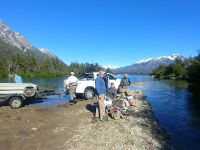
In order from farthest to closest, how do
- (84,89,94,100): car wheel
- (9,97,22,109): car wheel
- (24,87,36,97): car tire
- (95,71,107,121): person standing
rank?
1. (84,89,94,100): car wheel
2. (24,87,36,97): car tire
3. (9,97,22,109): car wheel
4. (95,71,107,121): person standing

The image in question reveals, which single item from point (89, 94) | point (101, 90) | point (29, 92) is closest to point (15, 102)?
point (29, 92)

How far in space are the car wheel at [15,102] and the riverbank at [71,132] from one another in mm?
758

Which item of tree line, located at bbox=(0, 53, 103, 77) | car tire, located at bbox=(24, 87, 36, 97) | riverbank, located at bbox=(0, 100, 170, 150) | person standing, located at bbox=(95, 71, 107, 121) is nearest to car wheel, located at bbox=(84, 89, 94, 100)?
car tire, located at bbox=(24, 87, 36, 97)

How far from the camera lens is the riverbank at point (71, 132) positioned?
1213cm

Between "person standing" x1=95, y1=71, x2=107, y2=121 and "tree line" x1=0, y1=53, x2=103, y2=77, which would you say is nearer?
"person standing" x1=95, y1=71, x2=107, y2=121

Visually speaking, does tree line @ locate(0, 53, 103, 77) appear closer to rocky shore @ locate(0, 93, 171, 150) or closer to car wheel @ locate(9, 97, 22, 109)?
car wheel @ locate(9, 97, 22, 109)

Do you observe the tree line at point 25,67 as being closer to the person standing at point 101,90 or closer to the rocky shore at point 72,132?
the rocky shore at point 72,132

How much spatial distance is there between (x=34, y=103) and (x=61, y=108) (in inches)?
147

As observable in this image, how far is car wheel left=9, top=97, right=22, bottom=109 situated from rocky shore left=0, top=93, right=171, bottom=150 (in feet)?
3.12

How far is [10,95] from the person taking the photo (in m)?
19.7

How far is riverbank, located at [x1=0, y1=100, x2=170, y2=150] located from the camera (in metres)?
12.1

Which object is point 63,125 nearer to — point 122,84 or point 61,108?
point 61,108

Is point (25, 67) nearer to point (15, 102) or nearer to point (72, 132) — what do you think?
point (15, 102)

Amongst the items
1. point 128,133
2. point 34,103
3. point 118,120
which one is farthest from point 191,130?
point 34,103
